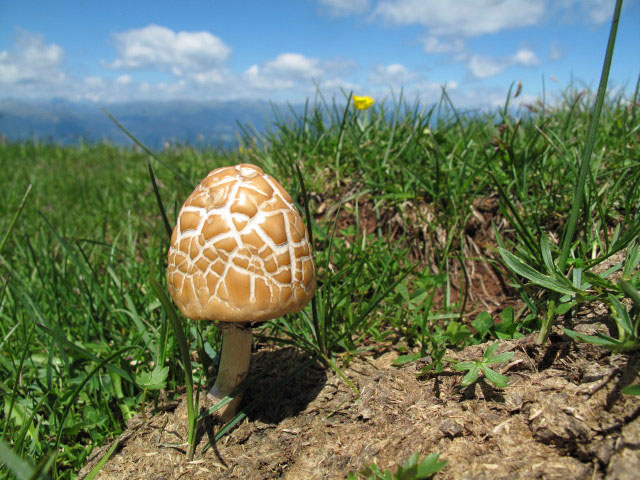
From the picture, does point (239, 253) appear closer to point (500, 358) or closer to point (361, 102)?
point (500, 358)

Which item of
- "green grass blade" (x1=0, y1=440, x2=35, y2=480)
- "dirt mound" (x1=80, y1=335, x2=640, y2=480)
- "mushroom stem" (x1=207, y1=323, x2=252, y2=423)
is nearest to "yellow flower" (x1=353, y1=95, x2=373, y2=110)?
"dirt mound" (x1=80, y1=335, x2=640, y2=480)

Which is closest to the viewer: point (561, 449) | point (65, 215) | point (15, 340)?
point (561, 449)

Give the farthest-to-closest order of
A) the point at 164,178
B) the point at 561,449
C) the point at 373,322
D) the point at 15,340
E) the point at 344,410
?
the point at 164,178
the point at 15,340
the point at 373,322
the point at 344,410
the point at 561,449

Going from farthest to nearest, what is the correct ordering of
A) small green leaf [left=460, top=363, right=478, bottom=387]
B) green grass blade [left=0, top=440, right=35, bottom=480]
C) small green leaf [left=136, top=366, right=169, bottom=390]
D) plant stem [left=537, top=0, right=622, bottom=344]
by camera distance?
small green leaf [left=136, top=366, right=169, bottom=390]
small green leaf [left=460, top=363, right=478, bottom=387]
plant stem [left=537, top=0, right=622, bottom=344]
green grass blade [left=0, top=440, right=35, bottom=480]

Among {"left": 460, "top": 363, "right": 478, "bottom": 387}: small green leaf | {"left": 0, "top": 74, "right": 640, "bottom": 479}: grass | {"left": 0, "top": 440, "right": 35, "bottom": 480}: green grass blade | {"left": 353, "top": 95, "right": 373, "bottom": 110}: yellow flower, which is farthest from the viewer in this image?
{"left": 353, "top": 95, "right": 373, "bottom": 110}: yellow flower

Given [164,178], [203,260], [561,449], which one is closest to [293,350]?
[203,260]

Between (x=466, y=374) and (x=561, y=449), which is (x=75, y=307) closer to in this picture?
(x=466, y=374)

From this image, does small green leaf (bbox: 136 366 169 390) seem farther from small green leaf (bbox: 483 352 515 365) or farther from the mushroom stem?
small green leaf (bbox: 483 352 515 365)

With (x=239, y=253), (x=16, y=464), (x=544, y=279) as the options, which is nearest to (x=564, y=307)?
(x=544, y=279)
